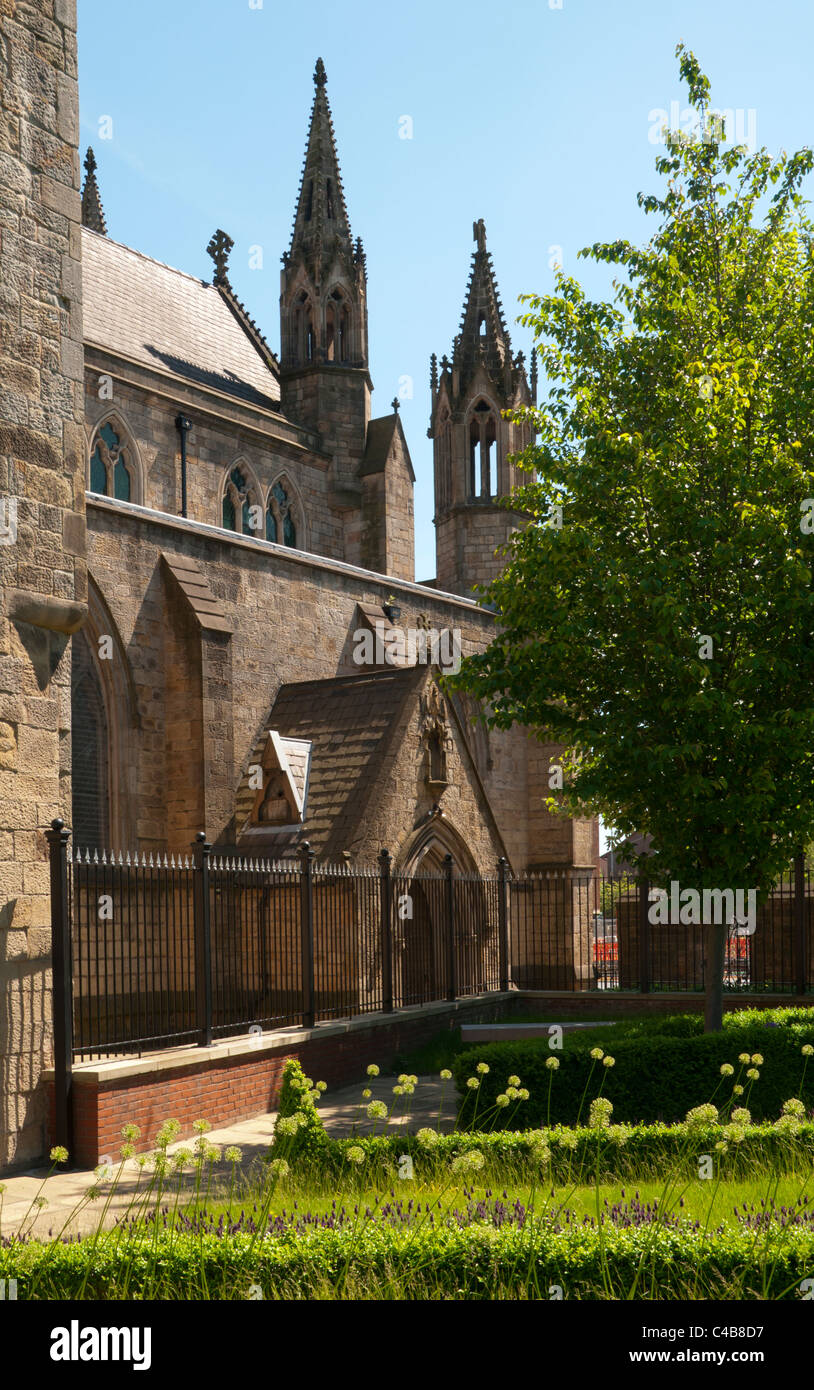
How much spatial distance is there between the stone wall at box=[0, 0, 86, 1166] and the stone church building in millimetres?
23

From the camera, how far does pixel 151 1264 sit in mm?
5828

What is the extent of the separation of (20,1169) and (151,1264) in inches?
190

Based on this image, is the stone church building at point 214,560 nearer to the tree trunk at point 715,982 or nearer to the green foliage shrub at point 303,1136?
the green foliage shrub at point 303,1136

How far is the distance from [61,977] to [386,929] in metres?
6.05

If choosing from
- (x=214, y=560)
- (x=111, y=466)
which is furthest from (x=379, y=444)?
(x=214, y=560)

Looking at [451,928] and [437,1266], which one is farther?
[451,928]

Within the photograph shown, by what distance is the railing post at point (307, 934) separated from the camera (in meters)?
14.5

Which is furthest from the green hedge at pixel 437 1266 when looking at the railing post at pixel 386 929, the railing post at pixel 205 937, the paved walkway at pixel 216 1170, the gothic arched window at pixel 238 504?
the gothic arched window at pixel 238 504

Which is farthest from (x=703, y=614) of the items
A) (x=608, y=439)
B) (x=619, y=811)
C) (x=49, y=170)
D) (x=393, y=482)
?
(x=393, y=482)

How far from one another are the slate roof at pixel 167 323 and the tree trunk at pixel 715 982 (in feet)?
54.9

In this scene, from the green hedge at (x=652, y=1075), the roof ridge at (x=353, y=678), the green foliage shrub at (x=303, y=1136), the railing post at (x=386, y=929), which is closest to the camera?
the green foliage shrub at (x=303, y=1136)

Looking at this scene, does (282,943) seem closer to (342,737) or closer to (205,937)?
(205,937)

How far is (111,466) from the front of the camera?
25062mm

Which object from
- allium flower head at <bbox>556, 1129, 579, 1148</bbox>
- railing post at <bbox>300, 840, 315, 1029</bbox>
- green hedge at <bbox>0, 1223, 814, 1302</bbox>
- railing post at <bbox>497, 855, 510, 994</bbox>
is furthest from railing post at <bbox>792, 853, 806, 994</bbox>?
green hedge at <bbox>0, 1223, 814, 1302</bbox>
